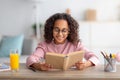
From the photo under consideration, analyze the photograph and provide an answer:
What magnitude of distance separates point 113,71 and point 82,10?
3431mm

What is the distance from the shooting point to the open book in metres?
2.13

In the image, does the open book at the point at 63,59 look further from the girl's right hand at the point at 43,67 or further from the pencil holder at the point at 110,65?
the pencil holder at the point at 110,65

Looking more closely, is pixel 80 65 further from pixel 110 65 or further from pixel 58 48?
pixel 58 48

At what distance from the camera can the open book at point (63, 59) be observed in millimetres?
2129

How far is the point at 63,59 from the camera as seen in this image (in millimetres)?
2131

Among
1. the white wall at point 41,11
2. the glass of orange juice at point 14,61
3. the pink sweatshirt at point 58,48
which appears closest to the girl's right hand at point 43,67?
the glass of orange juice at point 14,61

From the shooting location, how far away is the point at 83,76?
80.7 inches

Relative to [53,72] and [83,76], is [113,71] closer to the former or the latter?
[83,76]

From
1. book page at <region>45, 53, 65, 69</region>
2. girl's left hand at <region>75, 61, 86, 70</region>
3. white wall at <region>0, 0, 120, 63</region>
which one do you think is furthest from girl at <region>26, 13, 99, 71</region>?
white wall at <region>0, 0, 120, 63</region>

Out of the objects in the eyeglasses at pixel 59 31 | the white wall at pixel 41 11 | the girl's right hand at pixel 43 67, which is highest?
the white wall at pixel 41 11

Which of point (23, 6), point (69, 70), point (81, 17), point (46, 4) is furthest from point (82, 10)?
point (69, 70)

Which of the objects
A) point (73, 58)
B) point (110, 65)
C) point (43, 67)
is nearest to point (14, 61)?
point (43, 67)

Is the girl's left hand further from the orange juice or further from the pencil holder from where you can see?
the orange juice

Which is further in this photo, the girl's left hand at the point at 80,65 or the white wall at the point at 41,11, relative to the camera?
the white wall at the point at 41,11
